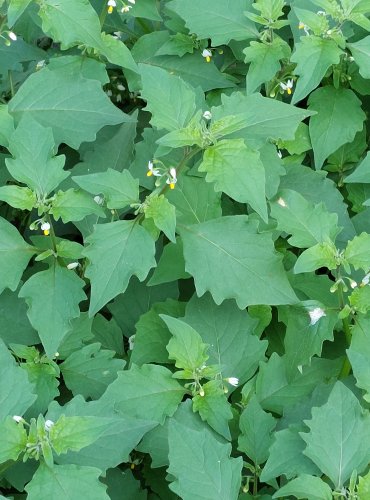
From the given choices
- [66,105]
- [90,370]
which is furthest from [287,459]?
[66,105]

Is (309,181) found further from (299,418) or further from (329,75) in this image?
(299,418)

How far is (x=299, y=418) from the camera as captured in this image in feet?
9.12

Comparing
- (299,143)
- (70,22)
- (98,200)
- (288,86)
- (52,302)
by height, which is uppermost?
(70,22)

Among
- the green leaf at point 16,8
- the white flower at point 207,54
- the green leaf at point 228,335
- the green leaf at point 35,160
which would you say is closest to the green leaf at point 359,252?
the green leaf at point 228,335

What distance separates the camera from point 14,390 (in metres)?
2.58

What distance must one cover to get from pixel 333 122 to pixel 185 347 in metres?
1.32

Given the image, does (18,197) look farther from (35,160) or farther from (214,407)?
(214,407)

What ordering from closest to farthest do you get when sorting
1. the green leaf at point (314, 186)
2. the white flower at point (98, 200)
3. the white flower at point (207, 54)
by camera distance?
the white flower at point (98, 200)
the green leaf at point (314, 186)
the white flower at point (207, 54)

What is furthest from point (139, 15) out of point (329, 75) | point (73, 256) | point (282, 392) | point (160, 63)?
point (282, 392)

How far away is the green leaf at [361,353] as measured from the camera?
8.60 feet

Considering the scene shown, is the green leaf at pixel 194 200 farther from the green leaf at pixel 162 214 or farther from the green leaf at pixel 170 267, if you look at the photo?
the green leaf at pixel 162 214

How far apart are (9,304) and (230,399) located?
100cm

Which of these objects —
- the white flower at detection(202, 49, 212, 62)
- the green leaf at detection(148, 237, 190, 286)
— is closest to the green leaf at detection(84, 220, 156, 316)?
the green leaf at detection(148, 237, 190, 286)

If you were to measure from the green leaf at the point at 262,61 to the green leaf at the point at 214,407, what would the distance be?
4.31 ft
